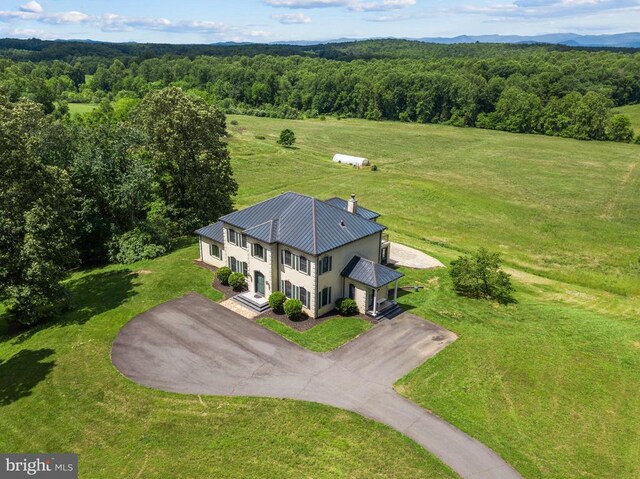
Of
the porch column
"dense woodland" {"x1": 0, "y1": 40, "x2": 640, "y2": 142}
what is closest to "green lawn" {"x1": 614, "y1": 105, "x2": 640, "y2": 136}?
"dense woodland" {"x1": 0, "y1": 40, "x2": 640, "y2": 142}

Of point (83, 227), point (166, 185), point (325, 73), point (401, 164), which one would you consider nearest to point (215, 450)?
point (83, 227)

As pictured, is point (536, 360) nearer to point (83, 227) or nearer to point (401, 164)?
point (83, 227)

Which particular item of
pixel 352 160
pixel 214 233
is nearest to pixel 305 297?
pixel 214 233

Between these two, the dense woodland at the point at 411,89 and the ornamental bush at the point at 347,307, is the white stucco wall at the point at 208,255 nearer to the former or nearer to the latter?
the ornamental bush at the point at 347,307

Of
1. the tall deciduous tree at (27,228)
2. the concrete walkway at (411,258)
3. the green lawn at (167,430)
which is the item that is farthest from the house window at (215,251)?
the concrete walkway at (411,258)

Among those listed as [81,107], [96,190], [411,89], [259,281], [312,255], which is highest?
[411,89]

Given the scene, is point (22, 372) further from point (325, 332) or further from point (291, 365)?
point (325, 332)
